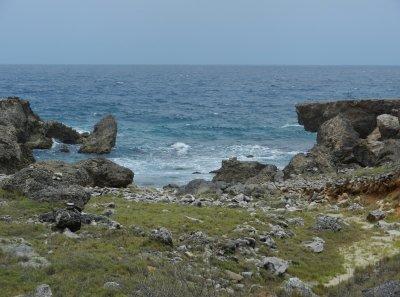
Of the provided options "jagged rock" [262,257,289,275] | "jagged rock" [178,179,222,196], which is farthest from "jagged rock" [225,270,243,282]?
"jagged rock" [178,179,222,196]

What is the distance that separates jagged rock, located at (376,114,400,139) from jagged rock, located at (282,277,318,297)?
32391mm

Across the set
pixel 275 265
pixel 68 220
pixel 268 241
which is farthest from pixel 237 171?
pixel 68 220

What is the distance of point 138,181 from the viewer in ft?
141

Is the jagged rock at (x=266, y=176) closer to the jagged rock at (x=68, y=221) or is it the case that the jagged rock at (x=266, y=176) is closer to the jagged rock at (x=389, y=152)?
the jagged rock at (x=389, y=152)

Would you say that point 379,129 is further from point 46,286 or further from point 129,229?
point 46,286

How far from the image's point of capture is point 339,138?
43875 millimetres

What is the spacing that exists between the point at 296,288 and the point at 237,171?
88.9 ft

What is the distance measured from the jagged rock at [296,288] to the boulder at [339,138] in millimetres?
28691

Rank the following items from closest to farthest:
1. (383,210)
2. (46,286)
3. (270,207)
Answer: (46,286)
(383,210)
(270,207)

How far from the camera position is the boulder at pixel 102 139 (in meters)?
55.5

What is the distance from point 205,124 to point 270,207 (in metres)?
51.9

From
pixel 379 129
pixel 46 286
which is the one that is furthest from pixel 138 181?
pixel 46 286

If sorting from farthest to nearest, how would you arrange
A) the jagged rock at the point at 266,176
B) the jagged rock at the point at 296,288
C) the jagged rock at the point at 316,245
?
the jagged rock at the point at 266,176 < the jagged rock at the point at 316,245 < the jagged rock at the point at 296,288

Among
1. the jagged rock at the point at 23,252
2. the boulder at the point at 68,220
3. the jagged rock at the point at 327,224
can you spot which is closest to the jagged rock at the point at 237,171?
the jagged rock at the point at 327,224
